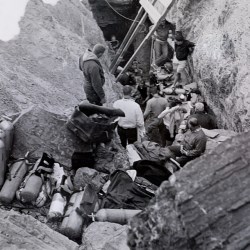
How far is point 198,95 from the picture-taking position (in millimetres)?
9734

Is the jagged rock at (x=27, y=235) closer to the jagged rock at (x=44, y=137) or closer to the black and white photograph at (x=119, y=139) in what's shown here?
the black and white photograph at (x=119, y=139)

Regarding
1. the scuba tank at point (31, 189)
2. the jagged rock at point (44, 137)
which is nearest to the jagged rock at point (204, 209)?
the scuba tank at point (31, 189)

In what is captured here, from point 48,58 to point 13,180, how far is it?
4.36 metres

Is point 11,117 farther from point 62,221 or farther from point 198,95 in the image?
point 198,95

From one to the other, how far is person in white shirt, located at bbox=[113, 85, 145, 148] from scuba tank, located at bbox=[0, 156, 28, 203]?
2.04 meters

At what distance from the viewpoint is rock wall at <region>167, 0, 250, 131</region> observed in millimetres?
7926

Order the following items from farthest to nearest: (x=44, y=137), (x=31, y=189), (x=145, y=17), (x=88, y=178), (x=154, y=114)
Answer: (x=145, y=17)
(x=154, y=114)
(x=44, y=137)
(x=88, y=178)
(x=31, y=189)

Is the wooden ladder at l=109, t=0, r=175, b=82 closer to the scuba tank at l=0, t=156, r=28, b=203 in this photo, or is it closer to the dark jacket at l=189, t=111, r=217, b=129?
the dark jacket at l=189, t=111, r=217, b=129

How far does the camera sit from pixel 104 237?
4.80 m

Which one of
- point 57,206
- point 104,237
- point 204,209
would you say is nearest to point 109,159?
point 57,206

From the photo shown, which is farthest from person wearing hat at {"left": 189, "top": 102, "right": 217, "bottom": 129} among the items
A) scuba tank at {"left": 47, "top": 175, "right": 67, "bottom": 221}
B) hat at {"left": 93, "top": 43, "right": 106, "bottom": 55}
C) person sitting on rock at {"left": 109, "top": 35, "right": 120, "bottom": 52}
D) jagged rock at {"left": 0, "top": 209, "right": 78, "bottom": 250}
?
person sitting on rock at {"left": 109, "top": 35, "right": 120, "bottom": 52}

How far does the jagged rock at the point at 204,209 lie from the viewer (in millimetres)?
2494

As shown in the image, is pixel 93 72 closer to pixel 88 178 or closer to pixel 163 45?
pixel 88 178

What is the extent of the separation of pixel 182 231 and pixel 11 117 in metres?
4.78
